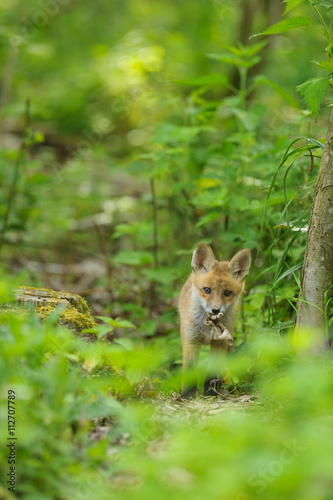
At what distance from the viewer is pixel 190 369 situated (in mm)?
4059

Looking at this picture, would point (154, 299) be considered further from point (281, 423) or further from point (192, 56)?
point (192, 56)

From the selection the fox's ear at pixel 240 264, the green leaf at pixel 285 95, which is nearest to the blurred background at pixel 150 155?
the green leaf at pixel 285 95

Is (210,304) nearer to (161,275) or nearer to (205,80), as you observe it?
(161,275)

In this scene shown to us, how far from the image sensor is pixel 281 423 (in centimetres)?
255

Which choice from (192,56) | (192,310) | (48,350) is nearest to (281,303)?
(192,310)

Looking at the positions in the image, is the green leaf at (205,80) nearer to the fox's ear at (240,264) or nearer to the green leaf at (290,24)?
the green leaf at (290,24)

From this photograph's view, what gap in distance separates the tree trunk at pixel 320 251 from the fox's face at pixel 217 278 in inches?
22.1

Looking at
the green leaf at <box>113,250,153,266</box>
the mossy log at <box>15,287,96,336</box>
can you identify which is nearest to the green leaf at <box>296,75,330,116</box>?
the mossy log at <box>15,287,96,336</box>

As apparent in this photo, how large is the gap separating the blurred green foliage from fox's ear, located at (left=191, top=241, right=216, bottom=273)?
45cm

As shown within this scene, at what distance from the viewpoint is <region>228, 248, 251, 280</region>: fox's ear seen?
4.07 metres

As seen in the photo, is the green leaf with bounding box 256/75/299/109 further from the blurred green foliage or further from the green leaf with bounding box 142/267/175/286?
the green leaf with bounding box 142/267/175/286

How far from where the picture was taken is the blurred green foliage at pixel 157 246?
2.16 metres

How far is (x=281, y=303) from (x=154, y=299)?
2822 mm

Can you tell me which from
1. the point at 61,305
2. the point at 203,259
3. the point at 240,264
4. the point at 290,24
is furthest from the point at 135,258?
the point at 290,24
